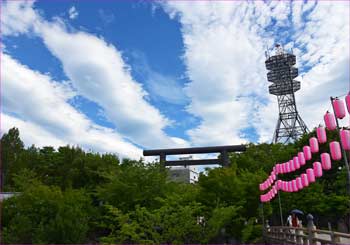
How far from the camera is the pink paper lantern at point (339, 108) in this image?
10.9 meters

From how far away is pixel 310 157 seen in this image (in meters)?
15.4

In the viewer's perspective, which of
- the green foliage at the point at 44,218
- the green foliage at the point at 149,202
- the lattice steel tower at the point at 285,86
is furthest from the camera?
the lattice steel tower at the point at 285,86

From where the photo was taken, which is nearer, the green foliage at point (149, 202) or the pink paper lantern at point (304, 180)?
the green foliage at point (149, 202)

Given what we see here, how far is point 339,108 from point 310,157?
494 centimetres

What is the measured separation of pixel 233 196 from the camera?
60.7 ft

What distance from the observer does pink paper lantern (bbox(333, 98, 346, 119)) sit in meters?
10.9

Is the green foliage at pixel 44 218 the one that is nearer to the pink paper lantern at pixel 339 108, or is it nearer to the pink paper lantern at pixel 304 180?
the pink paper lantern at pixel 304 180

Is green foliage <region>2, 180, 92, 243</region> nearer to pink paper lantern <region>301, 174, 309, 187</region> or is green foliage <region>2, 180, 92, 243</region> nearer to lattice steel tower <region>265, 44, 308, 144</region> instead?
pink paper lantern <region>301, 174, 309, 187</region>

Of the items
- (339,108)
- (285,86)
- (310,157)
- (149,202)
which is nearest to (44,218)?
(149,202)

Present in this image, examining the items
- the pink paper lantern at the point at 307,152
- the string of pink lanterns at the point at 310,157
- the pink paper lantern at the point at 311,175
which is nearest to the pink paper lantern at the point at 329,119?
the string of pink lanterns at the point at 310,157

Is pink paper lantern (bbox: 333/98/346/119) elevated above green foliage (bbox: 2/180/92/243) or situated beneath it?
elevated above

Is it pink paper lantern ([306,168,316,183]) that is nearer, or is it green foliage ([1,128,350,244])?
green foliage ([1,128,350,244])

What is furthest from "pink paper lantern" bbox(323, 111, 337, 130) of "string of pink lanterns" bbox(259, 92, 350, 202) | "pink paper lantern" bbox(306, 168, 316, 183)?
"pink paper lantern" bbox(306, 168, 316, 183)

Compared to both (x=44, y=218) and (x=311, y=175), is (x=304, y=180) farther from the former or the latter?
(x=44, y=218)
